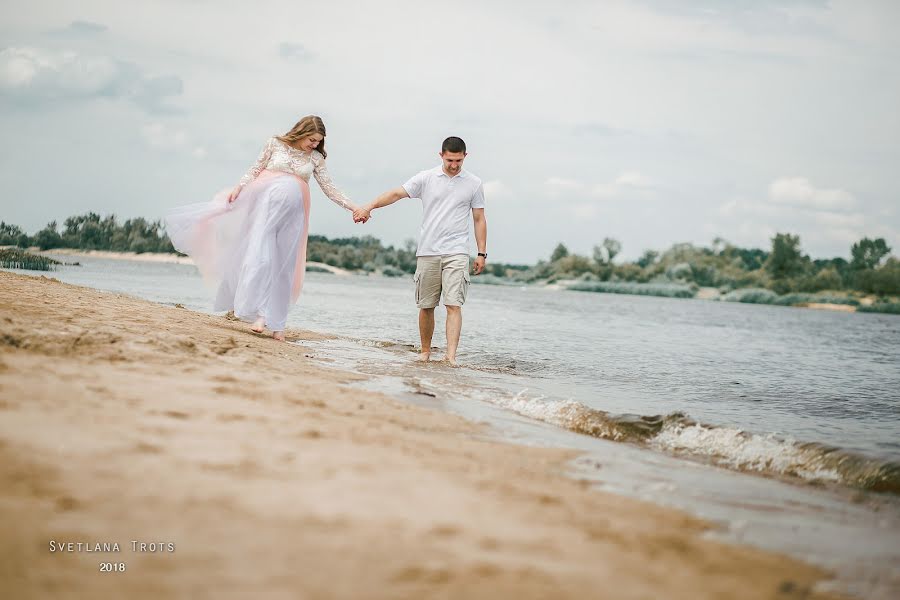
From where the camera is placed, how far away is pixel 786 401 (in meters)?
8.80

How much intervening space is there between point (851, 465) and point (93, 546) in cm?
475

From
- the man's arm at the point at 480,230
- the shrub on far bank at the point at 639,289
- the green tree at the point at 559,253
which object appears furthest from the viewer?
the green tree at the point at 559,253

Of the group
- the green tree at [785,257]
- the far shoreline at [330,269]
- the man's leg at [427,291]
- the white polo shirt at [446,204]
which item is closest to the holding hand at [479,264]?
the white polo shirt at [446,204]

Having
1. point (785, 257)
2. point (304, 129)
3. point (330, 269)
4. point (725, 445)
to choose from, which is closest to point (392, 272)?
point (330, 269)

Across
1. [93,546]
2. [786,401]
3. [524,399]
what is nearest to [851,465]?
[524,399]

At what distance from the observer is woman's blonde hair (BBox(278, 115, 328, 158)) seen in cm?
887

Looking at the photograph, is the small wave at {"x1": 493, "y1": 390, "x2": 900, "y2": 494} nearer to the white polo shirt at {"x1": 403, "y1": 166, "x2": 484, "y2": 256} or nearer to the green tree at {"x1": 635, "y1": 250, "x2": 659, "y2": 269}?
the white polo shirt at {"x1": 403, "y1": 166, "x2": 484, "y2": 256}

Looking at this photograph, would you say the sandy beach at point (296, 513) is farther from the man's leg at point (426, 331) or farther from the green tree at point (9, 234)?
the green tree at point (9, 234)

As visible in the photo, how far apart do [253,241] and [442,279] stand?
2.27 meters

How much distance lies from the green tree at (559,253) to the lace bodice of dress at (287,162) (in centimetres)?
11163

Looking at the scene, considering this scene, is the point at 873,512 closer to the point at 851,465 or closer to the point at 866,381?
the point at 851,465

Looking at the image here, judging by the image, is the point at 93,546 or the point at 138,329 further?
the point at 138,329

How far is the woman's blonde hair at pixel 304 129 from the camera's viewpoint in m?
8.87

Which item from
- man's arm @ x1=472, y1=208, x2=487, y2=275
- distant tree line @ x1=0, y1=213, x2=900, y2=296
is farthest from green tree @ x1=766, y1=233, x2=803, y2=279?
man's arm @ x1=472, y1=208, x2=487, y2=275
